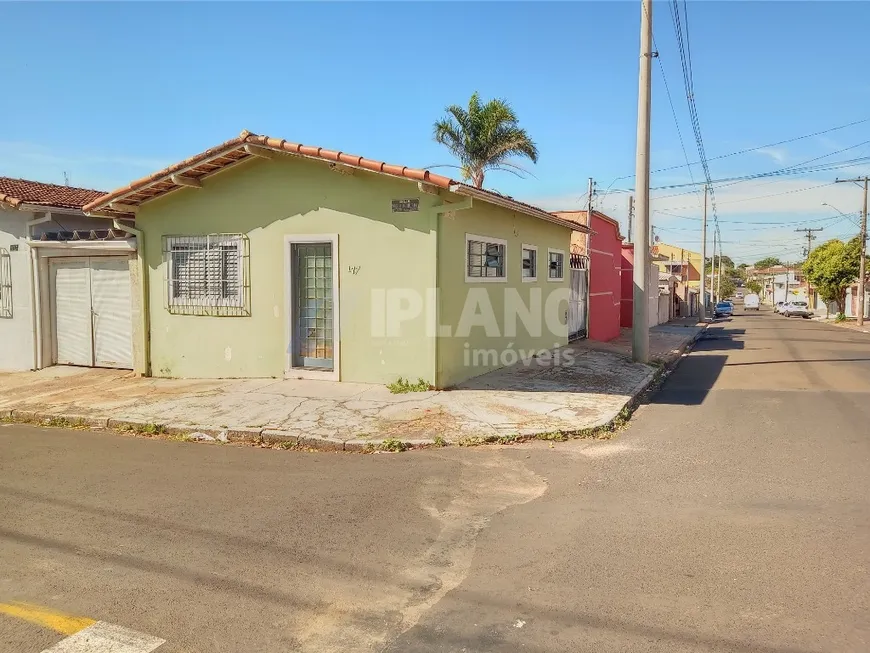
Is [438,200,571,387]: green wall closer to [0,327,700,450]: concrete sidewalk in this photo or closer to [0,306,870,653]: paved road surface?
[0,327,700,450]: concrete sidewalk

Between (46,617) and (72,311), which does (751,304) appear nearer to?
(72,311)

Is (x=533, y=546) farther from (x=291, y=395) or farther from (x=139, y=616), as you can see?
(x=291, y=395)

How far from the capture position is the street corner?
3.04m

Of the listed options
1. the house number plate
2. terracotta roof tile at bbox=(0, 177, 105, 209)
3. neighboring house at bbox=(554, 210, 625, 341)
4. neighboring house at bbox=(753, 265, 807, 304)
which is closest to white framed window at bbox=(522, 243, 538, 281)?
neighboring house at bbox=(554, 210, 625, 341)

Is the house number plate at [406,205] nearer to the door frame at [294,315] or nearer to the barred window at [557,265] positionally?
the door frame at [294,315]

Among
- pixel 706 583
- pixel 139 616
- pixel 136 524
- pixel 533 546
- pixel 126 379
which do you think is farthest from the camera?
pixel 126 379

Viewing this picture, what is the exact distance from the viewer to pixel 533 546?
14.0 ft

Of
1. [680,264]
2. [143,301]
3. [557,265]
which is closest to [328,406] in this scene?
[143,301]

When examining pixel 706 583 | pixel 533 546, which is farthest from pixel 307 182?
pixel 706 583

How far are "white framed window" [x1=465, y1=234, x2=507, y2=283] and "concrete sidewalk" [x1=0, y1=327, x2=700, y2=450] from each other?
5.94 feet

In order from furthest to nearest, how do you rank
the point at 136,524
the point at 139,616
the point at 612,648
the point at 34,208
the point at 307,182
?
the point at 34,208 → the point at 307,182 → the point at 136,524 → the point at 139,616 → the point at 612,648

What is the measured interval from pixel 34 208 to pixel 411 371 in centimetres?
861

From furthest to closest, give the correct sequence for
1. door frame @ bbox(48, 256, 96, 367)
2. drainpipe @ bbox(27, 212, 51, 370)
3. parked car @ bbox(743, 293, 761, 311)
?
parked car @ bbox(743, 293, 761, 311) → drainpipe @ bbox(27, 212, 51, 370) → door frame @ bbox(48, 256, 96, 367)

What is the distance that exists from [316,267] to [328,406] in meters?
2.75
